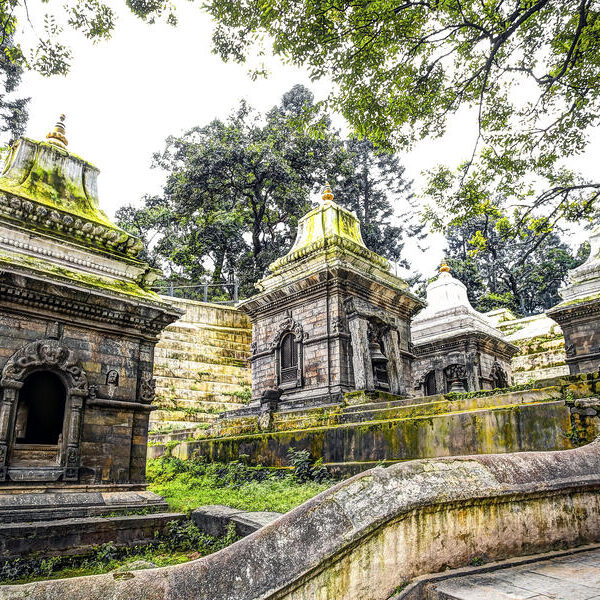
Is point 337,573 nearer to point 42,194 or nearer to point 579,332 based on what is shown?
point 42,194

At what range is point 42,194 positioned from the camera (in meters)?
8.38

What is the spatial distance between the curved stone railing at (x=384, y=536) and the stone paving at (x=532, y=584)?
147 mm

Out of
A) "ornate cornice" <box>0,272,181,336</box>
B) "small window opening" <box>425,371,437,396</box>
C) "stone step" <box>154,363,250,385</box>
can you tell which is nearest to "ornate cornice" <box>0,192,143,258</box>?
"ornate cornice" <box>0,272,181,336</box>

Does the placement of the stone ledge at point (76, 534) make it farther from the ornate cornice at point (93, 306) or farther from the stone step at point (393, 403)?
the stone step at point (393, 403)

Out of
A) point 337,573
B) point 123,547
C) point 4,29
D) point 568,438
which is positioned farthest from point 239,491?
point 4,29

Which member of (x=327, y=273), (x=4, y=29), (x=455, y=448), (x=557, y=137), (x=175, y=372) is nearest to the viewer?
(x=455, y=448)

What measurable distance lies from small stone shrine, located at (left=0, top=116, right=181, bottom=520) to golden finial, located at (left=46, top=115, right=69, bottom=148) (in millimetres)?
391

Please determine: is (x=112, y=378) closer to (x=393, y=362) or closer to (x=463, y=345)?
(x=393, y=362)

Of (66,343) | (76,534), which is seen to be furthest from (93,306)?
(76,534)

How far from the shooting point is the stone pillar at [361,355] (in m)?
11.7

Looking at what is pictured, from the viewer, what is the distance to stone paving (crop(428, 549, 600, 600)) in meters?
2.36

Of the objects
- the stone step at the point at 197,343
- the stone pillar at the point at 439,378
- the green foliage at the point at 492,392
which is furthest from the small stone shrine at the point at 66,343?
the stone pillar at the point at 439,378

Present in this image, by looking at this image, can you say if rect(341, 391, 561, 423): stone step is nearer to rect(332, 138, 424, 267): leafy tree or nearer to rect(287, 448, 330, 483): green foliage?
rect(287, 448, 330, 483): green foliage

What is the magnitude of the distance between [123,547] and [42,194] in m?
6.19
